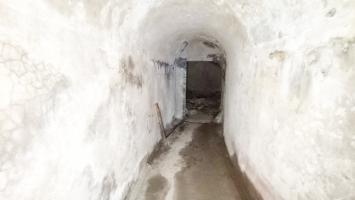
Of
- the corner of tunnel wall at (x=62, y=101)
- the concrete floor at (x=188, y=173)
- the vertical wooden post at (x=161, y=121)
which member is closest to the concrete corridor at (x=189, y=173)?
the concrete floor at (x=188, y=173)

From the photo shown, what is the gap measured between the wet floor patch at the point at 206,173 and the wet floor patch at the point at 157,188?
0.50ft

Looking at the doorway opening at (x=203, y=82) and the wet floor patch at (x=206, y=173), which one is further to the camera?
the doorway opening at (x=203, y=82)

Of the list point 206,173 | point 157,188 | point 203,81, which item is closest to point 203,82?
point 203,81

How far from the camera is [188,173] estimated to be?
3266 mm

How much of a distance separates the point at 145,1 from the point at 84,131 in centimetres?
145

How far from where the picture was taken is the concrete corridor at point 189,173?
2725 millimetres

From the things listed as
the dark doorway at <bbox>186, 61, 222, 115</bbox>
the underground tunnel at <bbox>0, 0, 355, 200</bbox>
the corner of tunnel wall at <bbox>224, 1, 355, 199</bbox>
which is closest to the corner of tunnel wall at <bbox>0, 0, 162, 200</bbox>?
the underground tunnel at <bbox>0, 0, 355, 200</bbox>

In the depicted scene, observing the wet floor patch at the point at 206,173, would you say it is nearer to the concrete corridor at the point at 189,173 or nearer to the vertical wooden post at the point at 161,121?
the concrete corridor at the point at 189,173

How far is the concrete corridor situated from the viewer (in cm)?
272

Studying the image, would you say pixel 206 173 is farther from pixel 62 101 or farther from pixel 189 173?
pixel 62 101

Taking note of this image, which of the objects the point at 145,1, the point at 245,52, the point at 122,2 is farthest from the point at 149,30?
the point at 245,52

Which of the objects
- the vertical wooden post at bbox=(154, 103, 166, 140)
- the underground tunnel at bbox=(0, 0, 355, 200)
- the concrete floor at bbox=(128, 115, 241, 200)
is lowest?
the concrete floor at bbox=(128, 115, 241, 200)

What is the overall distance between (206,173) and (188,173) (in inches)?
10.3

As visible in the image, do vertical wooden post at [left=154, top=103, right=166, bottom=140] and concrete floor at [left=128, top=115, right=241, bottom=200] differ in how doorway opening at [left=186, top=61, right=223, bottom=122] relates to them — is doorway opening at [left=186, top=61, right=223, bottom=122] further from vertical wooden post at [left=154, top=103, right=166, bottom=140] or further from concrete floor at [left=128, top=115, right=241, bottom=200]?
concrete floor at [left=128, top=115, right=241, bottom=200]
